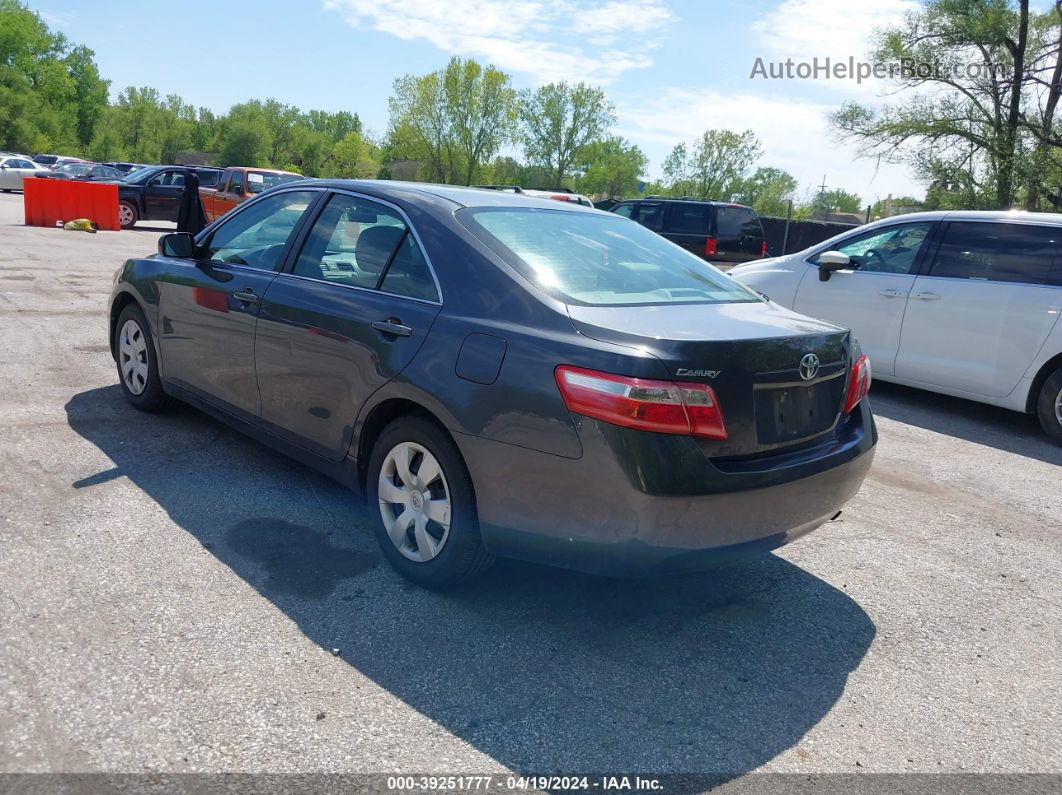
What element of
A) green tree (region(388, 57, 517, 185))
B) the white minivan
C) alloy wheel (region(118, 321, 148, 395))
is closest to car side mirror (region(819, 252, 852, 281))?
the white minivan

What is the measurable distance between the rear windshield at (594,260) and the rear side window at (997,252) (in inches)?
158

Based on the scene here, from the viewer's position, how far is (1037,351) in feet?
22.5

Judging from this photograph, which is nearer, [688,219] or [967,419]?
[967,419]

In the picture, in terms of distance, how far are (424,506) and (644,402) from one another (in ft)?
3.62

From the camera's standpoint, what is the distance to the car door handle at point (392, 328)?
11.8 ft

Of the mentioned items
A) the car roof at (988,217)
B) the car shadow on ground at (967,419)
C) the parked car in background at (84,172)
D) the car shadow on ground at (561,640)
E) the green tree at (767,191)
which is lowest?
the car shadow on ground at (561,640)

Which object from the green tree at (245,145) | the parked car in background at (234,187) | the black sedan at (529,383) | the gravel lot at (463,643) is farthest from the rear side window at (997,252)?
the green tree at (245,145)

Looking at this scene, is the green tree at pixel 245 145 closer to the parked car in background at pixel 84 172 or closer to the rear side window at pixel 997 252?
the parked car in background at pixel 84 172

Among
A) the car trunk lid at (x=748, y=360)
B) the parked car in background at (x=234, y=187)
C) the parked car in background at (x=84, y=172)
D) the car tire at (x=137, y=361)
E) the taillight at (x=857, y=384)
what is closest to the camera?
the car trunk lid at (x=748, y=360)

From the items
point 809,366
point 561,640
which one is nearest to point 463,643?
point 561,640

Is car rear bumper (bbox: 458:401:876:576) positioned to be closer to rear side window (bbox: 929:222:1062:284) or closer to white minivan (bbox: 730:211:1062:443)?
white minivan (bbox: 730:211:1062:443)

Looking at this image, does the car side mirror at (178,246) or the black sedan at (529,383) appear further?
the car side mirror at (178,246)

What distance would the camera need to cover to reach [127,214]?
23.3 metres

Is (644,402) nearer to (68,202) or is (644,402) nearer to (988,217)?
(988,217)
